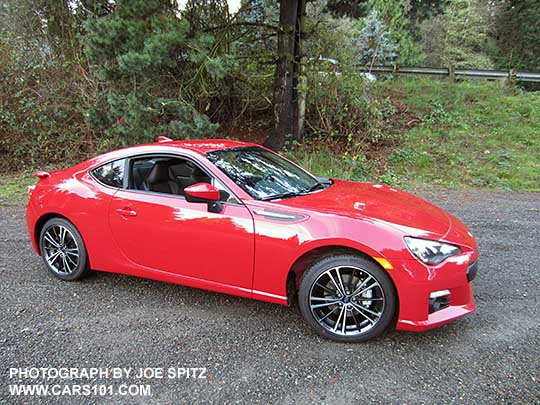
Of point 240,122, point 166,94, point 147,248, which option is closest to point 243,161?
point 147,248

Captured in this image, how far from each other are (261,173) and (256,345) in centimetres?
146

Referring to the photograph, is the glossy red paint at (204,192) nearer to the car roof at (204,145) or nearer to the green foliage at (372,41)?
the car roof at (204,145)

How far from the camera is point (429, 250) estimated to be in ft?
8.47

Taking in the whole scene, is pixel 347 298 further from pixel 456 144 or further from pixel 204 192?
pixel 456 144

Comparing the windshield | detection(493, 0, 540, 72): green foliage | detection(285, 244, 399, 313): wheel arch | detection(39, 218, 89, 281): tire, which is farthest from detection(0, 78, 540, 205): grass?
detection(493, 0, 540, 72): green foliage

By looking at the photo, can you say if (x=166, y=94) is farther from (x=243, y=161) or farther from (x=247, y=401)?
(x=247, y=401)

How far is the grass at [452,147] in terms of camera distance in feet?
26.4

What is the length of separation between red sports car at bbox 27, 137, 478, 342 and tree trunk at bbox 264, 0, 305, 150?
16.9 feet

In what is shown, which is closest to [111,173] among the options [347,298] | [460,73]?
[347,298]

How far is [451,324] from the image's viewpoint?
2.94m

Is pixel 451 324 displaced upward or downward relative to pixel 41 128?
downward

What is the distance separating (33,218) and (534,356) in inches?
174

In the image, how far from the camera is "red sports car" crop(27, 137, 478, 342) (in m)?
2.60

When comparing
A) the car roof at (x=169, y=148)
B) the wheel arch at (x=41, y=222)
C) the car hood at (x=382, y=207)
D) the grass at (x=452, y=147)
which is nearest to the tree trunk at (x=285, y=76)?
the grass at (x=452, y=147)
